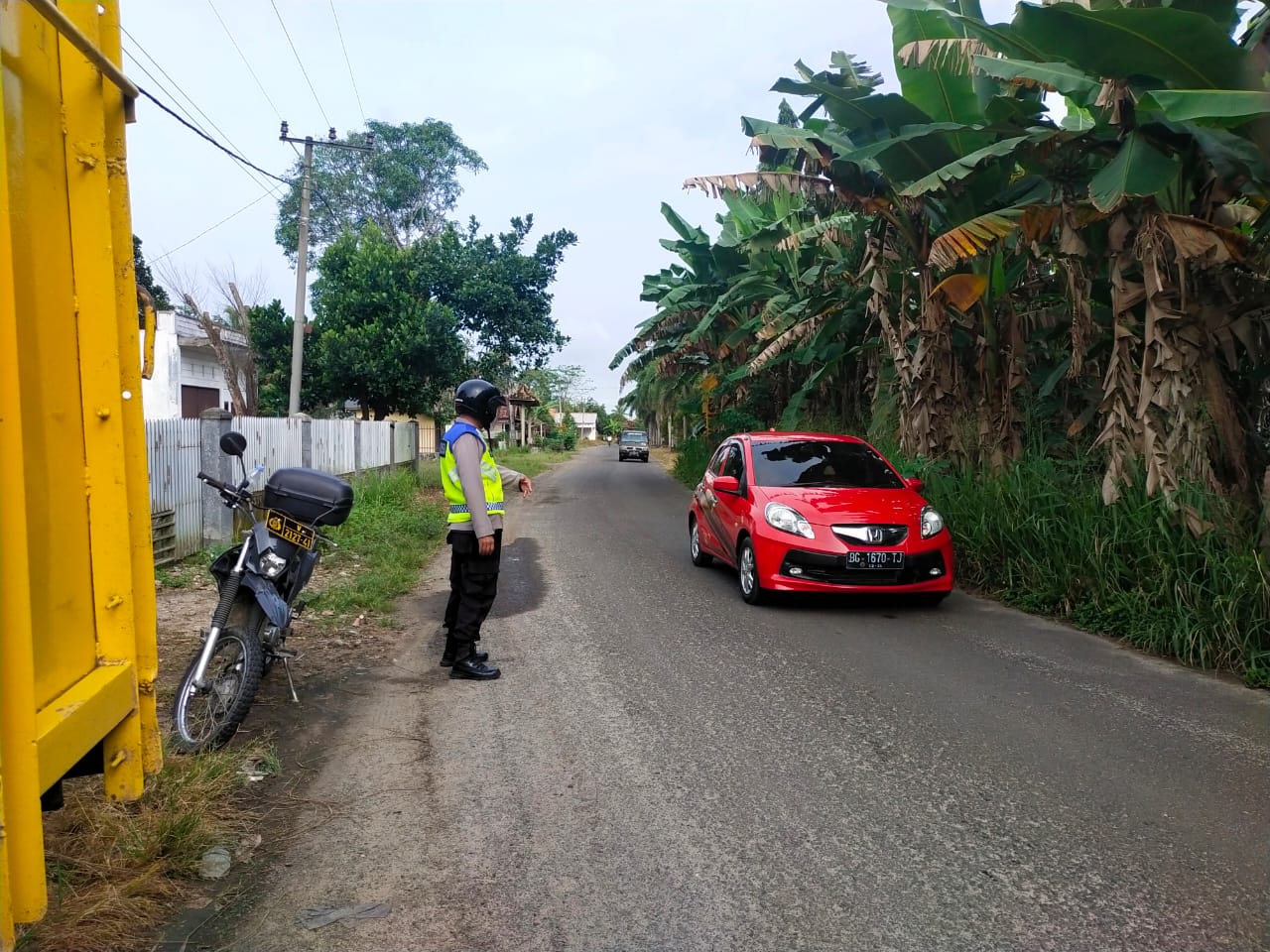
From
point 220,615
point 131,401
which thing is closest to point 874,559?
point 220,615

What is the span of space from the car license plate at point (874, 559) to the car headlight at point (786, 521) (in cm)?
37

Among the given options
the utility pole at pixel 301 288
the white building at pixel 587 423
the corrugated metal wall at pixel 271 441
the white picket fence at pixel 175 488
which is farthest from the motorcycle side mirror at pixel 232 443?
the white building at pixel 587 423

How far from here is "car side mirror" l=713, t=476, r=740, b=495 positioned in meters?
8.55

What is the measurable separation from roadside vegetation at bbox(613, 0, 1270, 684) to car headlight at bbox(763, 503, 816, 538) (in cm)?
217

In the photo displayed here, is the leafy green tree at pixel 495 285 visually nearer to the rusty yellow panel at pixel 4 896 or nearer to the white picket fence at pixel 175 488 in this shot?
the white picket fence at pixel 175 488

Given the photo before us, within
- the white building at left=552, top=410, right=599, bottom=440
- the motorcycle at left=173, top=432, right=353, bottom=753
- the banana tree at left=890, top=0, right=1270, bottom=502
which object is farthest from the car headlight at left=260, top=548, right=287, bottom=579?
the white building at left=552, top=410, right=599, bottom=440

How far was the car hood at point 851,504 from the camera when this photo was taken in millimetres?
7535

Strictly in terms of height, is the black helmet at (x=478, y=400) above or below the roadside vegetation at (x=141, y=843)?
above

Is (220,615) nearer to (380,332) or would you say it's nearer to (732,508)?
(732,508)

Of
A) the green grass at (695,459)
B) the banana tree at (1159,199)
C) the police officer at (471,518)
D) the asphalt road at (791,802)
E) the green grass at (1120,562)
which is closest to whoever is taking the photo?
the asphalt road at (791,802)

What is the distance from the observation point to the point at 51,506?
2080 mm

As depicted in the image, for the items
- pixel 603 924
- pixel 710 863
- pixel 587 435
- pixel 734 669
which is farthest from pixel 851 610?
pixel 587 435

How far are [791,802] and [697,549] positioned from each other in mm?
6481

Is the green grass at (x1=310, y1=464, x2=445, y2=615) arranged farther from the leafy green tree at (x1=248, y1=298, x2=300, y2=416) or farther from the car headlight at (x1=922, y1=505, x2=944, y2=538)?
the leafy green tree at (x1=248, y1=298, x2=300, y2=416)
